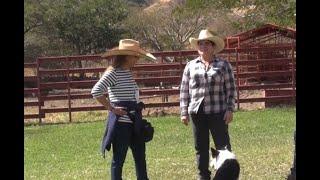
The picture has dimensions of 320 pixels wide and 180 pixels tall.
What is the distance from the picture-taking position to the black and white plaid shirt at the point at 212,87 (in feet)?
19.2

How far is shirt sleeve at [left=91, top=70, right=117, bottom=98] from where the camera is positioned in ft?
18.1

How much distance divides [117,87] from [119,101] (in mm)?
127

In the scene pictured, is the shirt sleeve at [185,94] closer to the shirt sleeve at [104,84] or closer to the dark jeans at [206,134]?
the dark jeans at [206,134]

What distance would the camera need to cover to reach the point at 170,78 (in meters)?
18.7

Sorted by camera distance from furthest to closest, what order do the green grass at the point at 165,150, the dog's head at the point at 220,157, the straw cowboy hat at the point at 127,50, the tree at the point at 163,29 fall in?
the tree at the point at 163,29
the green grass at the point at 165,150
the straw cowboy hat at the point at 127,50
the dog's head at the point at 220,157

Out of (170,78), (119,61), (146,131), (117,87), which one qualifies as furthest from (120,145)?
(170,78)

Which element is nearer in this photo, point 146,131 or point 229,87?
point 146,131

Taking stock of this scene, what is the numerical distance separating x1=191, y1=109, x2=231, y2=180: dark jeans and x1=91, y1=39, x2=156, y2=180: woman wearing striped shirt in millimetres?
601

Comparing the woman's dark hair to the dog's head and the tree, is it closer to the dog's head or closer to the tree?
the dog's head

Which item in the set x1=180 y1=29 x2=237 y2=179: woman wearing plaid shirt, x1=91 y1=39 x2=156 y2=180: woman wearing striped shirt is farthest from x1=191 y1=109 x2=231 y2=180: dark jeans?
x1=91 y1=39 x2=156 y2=180: woman wearing striped shirt

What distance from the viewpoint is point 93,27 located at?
33875 millimetres

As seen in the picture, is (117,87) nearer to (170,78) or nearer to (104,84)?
(104,84)

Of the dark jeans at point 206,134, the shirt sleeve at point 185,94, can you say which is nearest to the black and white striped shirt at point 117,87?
the shirt sleeve at point 185,94
